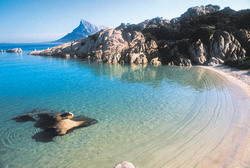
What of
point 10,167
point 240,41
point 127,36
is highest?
point 127,36

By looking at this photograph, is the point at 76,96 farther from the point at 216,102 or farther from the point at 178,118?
the point at 216,102

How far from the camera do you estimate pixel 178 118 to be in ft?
46.1

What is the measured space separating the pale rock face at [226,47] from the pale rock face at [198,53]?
6.79 feet

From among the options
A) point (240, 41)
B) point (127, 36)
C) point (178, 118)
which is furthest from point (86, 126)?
point (127, 36)

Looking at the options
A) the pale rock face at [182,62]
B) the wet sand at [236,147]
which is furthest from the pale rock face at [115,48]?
the wet sand at [236,147]

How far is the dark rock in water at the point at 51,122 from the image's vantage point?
1149 cm

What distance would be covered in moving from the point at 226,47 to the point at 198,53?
6.83 m

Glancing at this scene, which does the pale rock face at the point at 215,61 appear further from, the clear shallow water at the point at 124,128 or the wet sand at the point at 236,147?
the wet sand at the point at 236,147

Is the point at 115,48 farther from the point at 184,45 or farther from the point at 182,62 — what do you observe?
the point at 182,62

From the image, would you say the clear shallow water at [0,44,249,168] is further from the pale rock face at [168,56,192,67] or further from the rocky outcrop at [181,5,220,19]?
the rocky outcrop at [181,5,220,19]

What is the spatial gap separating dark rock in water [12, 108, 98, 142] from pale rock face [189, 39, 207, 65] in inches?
1573

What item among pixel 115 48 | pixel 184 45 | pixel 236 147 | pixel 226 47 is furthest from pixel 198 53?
pixel 236 147

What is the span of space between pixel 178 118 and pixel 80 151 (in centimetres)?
837

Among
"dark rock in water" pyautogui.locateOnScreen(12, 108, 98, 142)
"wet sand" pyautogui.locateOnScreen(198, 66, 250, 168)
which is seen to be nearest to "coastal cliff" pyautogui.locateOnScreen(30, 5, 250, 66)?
"wet sand" pyautogui.locateOnScreen(198, 66, 250, 168)
